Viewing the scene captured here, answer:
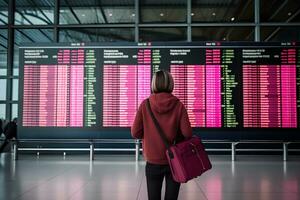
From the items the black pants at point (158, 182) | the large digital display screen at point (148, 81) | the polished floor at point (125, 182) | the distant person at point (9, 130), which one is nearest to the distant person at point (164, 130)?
the black pants at point (158, 182)

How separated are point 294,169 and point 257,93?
208 cm

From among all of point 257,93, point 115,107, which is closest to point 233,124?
point 257,93

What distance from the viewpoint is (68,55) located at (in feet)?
31.7

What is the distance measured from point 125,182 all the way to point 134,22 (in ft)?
22.6

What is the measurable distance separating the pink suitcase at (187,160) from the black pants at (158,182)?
0.25 ft

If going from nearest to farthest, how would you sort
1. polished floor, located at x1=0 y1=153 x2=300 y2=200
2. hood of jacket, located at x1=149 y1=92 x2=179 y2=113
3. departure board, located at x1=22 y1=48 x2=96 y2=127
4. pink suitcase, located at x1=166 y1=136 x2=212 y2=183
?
1. pink suitcase, located at x1=166 y1=136 x2=212 y2=183
2. hood of jacket, located at x1=149 y1=92 x2=179 y2=113
3. polished floor, located at x1=0 y1=153 x2=300 y2=200
4. departure board, located at x1=22 y1=48 x2=96 y2=127

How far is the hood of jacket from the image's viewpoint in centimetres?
272

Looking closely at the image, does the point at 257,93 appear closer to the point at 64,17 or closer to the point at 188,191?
the point at 188,191

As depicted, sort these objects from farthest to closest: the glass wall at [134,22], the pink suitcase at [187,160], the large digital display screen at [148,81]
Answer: the glass wall at [134,22] → the large digital display screen at [148,81] → the pink suitcase at [187,160]

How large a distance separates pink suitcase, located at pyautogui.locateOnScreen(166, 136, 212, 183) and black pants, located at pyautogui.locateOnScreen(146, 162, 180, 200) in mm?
76

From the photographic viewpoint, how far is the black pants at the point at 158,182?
2.69 meters

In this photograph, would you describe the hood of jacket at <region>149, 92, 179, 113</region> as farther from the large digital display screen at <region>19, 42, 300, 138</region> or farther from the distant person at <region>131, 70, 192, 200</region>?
the large digital display screen at <region>19, 42, 300, 138</region>

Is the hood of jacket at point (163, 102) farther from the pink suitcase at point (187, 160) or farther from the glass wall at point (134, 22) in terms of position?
the glass wall at point (134, 22)

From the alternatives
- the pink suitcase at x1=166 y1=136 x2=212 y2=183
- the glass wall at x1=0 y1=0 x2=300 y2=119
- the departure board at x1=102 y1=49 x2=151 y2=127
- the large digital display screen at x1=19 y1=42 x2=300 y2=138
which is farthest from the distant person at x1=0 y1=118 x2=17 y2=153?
the pink suitcase at x1=166 y1=136 x2=212 y2=183
